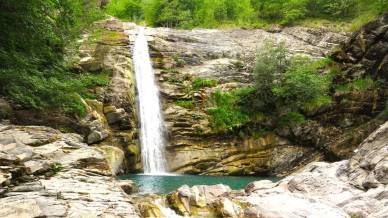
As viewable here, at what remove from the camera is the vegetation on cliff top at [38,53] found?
16.8 meters

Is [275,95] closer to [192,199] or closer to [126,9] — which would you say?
[192,199]

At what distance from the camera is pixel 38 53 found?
19688 mm

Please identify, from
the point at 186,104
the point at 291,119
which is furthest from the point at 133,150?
the point at 291,119

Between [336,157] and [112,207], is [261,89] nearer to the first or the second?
[336,157]

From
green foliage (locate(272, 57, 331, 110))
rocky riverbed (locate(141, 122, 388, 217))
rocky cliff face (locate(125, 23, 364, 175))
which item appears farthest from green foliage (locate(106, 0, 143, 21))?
rocky riverbed (locate(141, 122, 388, 217))

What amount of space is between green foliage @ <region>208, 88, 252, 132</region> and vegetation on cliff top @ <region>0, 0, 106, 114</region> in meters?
12.0

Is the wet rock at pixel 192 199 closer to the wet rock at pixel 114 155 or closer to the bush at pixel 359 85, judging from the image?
the wet rock at pixel 114 155

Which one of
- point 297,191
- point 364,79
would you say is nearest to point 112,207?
point 297,191

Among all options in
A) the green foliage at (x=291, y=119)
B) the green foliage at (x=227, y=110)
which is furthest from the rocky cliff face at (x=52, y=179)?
the green foliage at (x=291, y=119)

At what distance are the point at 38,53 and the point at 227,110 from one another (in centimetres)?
1734

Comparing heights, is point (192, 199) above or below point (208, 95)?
below

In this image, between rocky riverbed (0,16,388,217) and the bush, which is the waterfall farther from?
the bush

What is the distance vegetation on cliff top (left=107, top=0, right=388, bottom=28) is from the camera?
4481 centimetres

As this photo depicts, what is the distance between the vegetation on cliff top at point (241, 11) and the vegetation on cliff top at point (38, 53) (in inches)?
988
